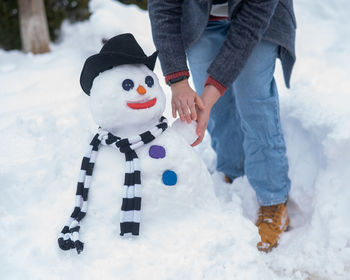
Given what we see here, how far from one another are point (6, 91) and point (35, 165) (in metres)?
1.29

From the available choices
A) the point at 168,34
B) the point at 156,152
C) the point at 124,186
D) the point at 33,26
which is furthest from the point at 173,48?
the point at 33,26

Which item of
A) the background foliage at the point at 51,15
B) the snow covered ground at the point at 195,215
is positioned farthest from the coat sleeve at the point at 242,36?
the background foliage at the point at 51,15

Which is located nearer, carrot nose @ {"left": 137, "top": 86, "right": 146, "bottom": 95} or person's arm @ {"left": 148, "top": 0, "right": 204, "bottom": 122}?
carrot nose @ {"left": 137, "top": 86, "right": 146, "bottom": 95}

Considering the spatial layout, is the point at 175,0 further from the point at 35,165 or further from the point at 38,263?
the point at 38,263

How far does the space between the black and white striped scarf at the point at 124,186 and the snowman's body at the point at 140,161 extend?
0.8 inches

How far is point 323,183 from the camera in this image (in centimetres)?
149

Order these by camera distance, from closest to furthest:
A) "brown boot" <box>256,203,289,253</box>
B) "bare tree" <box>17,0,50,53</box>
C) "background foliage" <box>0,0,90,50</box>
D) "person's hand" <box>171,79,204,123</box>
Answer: "person's hand" <box>171,79,204,123</box> < "brown boot" <box>256,203,289,253</box> < "bare tree" <box>17,0,50,53</box> < "background foliage" <box>0,0,90,50</box>

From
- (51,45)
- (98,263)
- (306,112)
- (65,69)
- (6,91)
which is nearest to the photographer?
(98,263)

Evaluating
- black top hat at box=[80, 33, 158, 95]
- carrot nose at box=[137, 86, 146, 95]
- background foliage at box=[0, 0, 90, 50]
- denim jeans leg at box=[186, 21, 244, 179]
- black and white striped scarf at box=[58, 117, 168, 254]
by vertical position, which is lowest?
background foliage at box=[0, 0, 90, 50]

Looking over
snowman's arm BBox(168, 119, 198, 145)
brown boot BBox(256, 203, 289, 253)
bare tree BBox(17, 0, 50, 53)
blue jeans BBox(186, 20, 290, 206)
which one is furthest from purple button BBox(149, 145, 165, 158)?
bare tree BBox(17, 0, 50, 53)

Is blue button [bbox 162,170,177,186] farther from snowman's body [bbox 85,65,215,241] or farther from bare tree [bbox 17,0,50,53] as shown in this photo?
bare tree [bbox 17,0,50,53]

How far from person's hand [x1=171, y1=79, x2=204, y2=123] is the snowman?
0.07 meters

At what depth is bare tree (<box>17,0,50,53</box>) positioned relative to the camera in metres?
3.27

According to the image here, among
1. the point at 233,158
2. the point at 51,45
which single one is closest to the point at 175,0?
the point at 233,158
